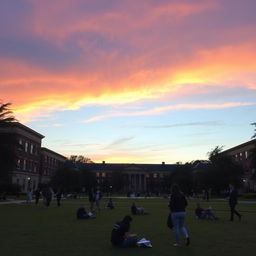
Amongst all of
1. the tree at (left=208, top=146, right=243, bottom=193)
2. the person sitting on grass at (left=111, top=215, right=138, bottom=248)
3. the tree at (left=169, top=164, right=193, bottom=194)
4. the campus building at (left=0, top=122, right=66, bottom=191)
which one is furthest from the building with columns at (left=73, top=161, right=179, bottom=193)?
the person sitting on grass at (left=111, top=215, right=138, bottom=248)

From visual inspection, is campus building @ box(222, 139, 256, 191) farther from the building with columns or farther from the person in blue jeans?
the person in blue jeans

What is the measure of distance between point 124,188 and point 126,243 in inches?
6527

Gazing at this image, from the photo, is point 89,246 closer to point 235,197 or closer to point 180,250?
point 180,250

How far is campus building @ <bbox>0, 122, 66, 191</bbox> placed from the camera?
310 ft

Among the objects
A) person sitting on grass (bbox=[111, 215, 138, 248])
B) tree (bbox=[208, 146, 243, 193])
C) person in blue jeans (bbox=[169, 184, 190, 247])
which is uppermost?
tree (bbox=[208, 146, 243, 193])

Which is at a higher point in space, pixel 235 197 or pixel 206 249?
pixel 235 197

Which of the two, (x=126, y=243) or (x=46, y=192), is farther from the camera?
(x=46, y=192)

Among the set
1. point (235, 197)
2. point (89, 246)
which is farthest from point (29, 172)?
point (89, 246)

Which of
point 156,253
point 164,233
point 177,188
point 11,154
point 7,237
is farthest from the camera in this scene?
point 11,154

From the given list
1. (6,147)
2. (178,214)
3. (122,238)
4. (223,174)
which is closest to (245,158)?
(223,174)

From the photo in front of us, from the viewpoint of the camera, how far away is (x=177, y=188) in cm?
1277

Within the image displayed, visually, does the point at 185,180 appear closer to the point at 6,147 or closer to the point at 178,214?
the point at 6,147

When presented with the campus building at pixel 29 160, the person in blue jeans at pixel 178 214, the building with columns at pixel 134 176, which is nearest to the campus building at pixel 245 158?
the building with columns at pixel 134 176

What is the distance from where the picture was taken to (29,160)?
104 meters
